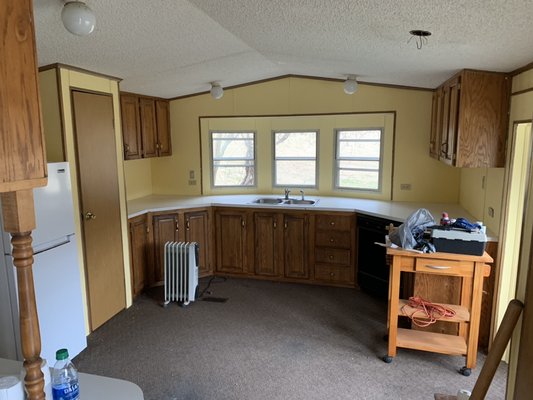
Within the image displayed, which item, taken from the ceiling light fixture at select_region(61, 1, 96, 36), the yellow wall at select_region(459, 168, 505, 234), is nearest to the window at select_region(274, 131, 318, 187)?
the yellow wall at select_region(459, 168, 505, 234)

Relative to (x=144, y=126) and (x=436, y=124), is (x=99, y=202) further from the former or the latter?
(x=436, y=124)

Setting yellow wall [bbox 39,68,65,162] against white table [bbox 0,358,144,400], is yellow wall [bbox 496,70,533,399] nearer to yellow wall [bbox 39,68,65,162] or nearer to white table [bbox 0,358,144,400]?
white table [bbox 0,358,144,400]

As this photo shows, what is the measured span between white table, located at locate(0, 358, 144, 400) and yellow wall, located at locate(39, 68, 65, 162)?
6.82ft

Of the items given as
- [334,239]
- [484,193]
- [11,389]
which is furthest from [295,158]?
[11,389]

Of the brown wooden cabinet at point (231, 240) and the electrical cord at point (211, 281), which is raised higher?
the brown wooden cabinet at point (231, 240)

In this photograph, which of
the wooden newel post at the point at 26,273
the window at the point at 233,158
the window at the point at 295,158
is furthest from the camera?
the window at the point at 233,158

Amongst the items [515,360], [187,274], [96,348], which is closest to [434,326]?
[515,360]

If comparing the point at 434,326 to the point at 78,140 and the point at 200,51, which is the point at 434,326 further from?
the point at 78,140

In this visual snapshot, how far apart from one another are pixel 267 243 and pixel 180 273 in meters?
1.06

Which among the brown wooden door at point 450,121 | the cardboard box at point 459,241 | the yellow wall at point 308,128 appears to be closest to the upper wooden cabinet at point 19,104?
the cardboard box at point 459,241

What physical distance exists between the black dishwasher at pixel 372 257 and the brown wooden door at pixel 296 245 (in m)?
0.58

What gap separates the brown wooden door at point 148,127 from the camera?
15.1 ft

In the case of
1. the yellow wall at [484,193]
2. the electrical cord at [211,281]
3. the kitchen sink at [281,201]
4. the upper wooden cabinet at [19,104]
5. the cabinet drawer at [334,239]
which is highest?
the upper wooden cabinet at [19,104]

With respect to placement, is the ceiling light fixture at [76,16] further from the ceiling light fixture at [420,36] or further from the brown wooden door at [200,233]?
the brown wooden door at [200,233]
